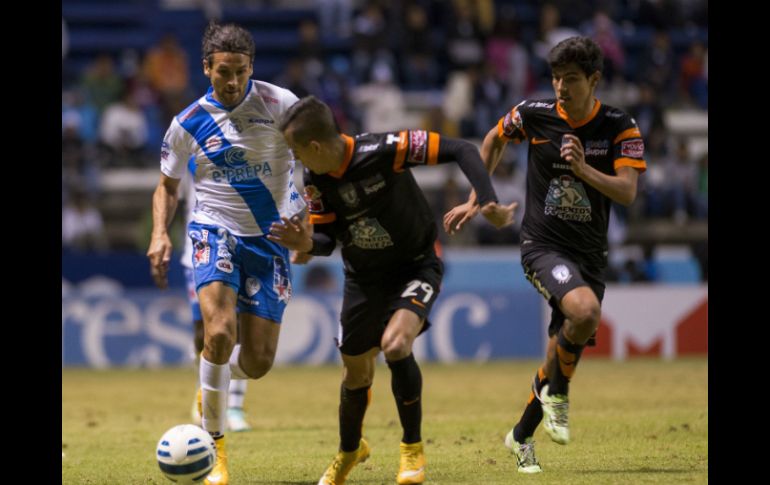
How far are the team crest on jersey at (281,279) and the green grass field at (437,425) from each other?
1.22 m

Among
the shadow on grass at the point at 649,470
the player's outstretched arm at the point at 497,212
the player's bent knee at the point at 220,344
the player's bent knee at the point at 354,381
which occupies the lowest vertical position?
the shadow on grass at the point at 649,470

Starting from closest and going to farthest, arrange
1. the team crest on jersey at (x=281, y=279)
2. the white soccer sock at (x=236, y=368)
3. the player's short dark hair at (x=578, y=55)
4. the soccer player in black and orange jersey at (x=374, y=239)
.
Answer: the soccer player in black and orange jersey at (x=374, y=239)
the player's short dark hair at (x=578, y=55)
the team crest on jersey at (x=281, y=279)
the white soccer sock at (x=236, y=368)

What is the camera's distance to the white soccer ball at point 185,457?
7.34m

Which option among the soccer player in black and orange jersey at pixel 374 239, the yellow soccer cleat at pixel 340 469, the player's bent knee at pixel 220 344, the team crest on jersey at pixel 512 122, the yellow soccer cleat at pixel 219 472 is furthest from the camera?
the team crest on jersey at pixel 512 122

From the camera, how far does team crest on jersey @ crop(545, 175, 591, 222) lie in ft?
27.7

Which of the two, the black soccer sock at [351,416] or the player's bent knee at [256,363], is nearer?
the black soccer sock at [351,416]

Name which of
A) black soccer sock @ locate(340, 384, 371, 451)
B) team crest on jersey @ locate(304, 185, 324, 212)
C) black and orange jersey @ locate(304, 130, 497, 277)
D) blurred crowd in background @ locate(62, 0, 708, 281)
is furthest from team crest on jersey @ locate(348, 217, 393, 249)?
blurred crowd in background @ locate(62, 0, 708, 281)

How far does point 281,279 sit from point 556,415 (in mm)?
2154

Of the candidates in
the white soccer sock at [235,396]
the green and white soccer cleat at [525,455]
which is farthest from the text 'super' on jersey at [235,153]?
the white soccer sock at [235,396]

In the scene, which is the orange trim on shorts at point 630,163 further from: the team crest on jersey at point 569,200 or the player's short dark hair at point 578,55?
the player's short dark hair at point 578,55

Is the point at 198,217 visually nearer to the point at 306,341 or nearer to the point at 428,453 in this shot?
the point at 428,453

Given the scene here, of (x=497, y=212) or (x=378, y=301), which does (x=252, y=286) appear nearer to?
(x=378, y=301)

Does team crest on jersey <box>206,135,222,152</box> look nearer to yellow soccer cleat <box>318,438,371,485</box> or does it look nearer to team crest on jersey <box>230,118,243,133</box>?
team crest on jersey <box>230,118,243,133</box>

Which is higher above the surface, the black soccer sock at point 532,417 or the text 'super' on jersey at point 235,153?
the text 'super' on jersey at point 235,153
